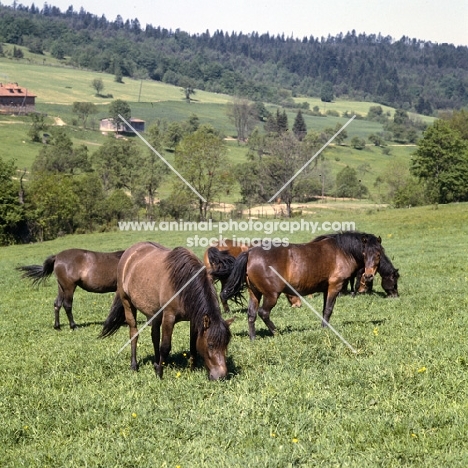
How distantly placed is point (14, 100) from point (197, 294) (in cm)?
14245

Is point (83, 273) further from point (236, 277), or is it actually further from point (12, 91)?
point (12, 91)

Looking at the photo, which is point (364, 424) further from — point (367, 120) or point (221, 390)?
point (367, 120)

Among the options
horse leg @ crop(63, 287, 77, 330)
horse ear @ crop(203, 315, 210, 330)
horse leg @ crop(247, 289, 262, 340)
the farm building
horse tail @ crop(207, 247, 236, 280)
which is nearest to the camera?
horse ear @ crop(203, 315, 210, 330)

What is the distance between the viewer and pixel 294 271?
11852mm

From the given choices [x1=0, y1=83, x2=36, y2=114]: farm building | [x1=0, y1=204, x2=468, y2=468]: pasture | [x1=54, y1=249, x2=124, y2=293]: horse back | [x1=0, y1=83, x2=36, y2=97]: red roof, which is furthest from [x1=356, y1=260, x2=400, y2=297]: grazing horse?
[x1=0, y1=83, x2=36, y2=97]: red roof

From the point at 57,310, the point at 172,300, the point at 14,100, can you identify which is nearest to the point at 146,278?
the point at 172,300

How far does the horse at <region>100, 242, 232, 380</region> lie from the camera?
832 centimetres

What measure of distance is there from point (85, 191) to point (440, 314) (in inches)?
2298

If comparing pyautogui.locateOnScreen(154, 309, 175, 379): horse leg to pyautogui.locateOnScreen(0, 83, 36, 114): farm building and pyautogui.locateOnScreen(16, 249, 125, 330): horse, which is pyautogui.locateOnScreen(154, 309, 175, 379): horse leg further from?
pyautogui.locateOnScreen(0, 83, 36, 114): farm building

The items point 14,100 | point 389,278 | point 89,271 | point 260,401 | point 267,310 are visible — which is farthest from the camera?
point 14,100

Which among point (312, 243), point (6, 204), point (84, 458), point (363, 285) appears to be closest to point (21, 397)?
point (84, 458)

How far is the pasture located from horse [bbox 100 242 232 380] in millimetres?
392

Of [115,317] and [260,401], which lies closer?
[260,401]

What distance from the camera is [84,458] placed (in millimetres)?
6125
